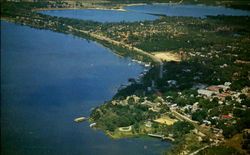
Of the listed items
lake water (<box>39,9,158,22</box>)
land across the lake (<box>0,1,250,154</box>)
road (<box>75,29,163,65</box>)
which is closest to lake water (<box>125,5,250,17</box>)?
lake water (<box>39,9,158,22</box>)

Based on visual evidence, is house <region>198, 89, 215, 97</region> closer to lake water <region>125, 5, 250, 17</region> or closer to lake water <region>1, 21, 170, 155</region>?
lake water <region>1, 21, 170, 155</region>

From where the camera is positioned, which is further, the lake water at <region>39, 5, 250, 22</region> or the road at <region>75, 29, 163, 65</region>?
the lake water at <region>39, 5, 250, 22</region>

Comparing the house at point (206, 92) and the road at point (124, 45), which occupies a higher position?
the road at point (124, 45)

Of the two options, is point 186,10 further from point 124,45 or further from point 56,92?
point 56,92

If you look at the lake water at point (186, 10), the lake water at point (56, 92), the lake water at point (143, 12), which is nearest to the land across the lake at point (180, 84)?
the lake water at point (56, 92)

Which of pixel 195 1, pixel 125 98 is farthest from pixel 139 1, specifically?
pixel 125 98

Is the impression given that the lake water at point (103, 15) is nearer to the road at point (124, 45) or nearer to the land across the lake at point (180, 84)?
the land across the lake at point (180, 84)
